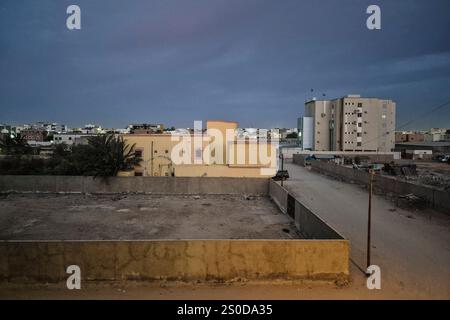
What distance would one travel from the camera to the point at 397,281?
9.62 meters

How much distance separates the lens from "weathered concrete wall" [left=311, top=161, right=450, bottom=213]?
17562 millimetres

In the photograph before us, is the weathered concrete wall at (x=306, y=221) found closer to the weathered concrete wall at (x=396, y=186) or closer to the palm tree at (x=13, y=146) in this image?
the weathered concrete wall at (x=396, y=186)

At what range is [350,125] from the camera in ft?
219

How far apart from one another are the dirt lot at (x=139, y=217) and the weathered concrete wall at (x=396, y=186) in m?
8.67

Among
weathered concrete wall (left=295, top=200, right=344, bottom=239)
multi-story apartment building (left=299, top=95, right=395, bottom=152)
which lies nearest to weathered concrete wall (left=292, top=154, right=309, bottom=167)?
multi-story apartment building (left=299, top=95, right=395, bottom=152)

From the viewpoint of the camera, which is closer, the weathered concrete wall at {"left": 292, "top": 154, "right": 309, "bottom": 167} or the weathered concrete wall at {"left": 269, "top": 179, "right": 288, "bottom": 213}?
the weathered concrete wall at {"left": 269, "top": 179, "right": 288, "bottom": 213}

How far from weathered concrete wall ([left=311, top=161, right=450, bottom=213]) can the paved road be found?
848 mm

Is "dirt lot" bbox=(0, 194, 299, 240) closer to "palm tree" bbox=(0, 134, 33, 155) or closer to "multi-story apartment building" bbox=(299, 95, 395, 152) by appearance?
"palm tree" bbox=(0, 134, 33, 155)

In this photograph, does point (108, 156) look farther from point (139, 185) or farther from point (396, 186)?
point (396, 186)

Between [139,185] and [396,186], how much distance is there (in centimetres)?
1873

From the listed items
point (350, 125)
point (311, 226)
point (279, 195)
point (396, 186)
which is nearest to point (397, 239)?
point (311, 226)

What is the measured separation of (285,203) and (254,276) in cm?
990
